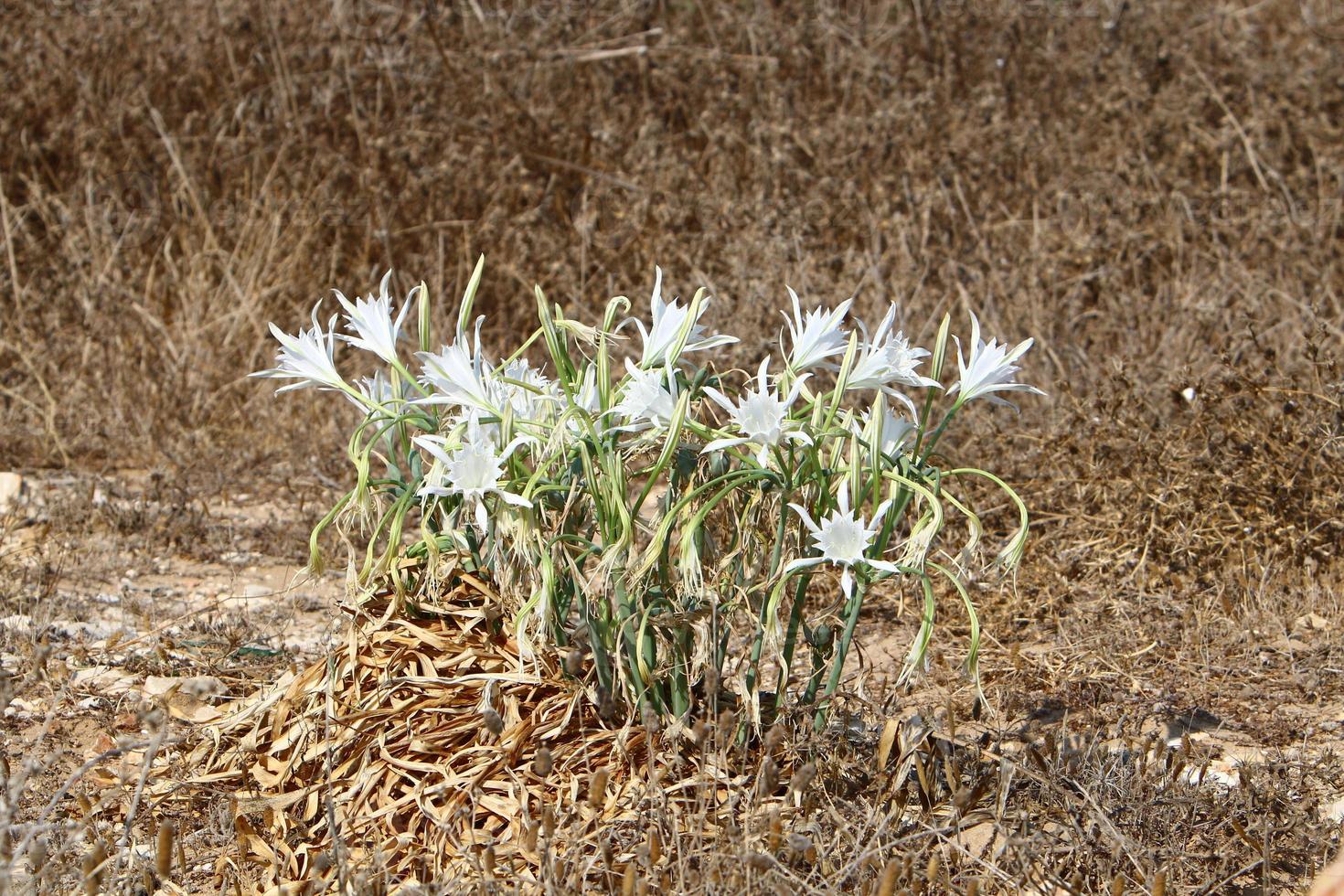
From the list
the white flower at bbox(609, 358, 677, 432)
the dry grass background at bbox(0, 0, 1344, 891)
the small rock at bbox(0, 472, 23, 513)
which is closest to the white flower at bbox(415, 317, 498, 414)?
the white flower at bbox(609, 358, 677, 432)

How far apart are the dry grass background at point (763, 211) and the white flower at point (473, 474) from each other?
2.07 m

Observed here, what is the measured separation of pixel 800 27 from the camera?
289 inches

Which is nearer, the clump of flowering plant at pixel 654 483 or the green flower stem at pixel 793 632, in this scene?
the clump of flowering plant at pixel 654 483

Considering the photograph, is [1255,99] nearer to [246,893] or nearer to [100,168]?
[100,168]

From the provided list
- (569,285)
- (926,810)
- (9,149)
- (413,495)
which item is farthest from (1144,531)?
(9,149)

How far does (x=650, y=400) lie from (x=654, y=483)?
140 millimetres

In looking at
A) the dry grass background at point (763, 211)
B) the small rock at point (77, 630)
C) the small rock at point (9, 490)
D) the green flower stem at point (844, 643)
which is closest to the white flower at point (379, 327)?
the green flower stem at point (844, 643)

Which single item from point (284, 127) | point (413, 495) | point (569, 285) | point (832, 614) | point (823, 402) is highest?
point (823, 402)

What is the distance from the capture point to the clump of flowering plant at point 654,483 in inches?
85.5

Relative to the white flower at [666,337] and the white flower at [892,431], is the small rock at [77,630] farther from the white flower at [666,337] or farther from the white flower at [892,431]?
the white flower at [892,431]

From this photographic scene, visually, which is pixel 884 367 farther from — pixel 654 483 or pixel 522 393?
pixel 522 393

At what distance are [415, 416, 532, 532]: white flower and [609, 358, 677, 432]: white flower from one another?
178 millimetres

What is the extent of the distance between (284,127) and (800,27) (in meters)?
2.68

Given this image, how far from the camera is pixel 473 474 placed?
215 cm
